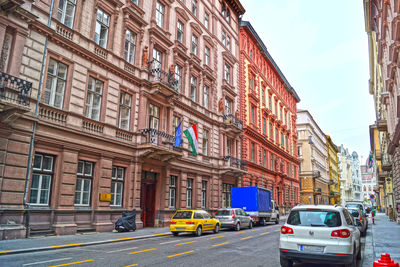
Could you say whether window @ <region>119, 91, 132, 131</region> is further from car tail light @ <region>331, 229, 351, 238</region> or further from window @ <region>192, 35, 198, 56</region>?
car tail light @ <region>331, 229, 351, 238</region>

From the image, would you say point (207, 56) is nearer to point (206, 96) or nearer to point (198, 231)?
point (206, 96)

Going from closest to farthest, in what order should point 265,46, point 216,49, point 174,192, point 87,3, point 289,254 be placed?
point 289,254 < point 87,3 < point 174,192 < point 216,49 < point 265,46

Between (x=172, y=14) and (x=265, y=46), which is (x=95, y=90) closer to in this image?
(x=172, y=14)

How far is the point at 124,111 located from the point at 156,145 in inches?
123

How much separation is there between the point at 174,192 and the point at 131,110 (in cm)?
782

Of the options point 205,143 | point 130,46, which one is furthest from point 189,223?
point 205,143

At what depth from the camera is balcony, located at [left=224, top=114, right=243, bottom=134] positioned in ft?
106

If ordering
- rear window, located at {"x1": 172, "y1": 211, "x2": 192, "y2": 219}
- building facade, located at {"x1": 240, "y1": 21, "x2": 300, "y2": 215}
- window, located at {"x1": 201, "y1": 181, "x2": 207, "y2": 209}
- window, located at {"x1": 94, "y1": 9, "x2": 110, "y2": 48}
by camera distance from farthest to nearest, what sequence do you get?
building facade, located at {"x1": 240, "y1": 21, "x2": 300, "y2": 215} < window, located at {"x1": 201, "y1": 181, "x2": 207, "y2": 209} < window, located at {"x1": 94, "y1": 9, "x2": 110, "y2": 48} < rear window, located at {"x1": 172, "y1": 211, "x2": 192, "y2": 219}

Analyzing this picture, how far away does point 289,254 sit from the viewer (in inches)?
328

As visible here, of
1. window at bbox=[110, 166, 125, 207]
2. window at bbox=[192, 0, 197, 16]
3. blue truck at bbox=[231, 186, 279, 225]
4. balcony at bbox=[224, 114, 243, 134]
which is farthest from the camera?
balcony at bbox=[224, 114, 243, 134]

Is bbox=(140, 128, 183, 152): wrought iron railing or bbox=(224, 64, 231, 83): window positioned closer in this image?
bbox=(140, 128, 183, 152): wrought iron railing

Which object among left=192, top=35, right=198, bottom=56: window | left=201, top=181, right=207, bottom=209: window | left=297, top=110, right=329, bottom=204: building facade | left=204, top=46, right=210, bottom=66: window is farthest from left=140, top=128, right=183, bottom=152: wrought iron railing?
left=297, top=110, right=329, bottom=204: building facade

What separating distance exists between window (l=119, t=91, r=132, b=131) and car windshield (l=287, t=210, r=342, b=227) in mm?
13834

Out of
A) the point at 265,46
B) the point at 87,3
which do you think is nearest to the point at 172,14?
the point at 87,3
